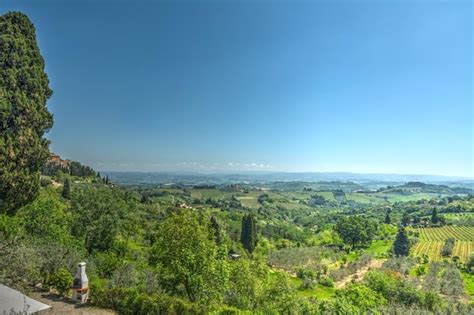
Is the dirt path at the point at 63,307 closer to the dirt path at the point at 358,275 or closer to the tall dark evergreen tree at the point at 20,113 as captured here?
the tall dark evergreen tree at the point at 20,113

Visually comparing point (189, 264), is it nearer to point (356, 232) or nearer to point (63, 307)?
point (63, 307)

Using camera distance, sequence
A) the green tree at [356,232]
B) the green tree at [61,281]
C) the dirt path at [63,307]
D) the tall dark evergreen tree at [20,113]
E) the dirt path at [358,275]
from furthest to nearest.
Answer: the green tree at [356,232], the dirt path at [358,275], the tall dark evergreen tree at [20,113], the green tree at [61,281], the dirt path at [63,307]

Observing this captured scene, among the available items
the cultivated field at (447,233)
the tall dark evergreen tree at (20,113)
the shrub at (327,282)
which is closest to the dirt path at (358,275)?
the shrub at (327,282)

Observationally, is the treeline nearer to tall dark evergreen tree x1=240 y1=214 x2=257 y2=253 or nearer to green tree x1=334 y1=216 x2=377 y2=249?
tall dark evergreen tree x1=240 y1=214 x2=257 y2=253

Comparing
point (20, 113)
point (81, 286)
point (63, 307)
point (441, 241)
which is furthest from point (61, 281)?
point (441, 241)

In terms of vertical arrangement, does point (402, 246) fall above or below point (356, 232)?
below

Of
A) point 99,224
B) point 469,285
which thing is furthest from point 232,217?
point 99,224
